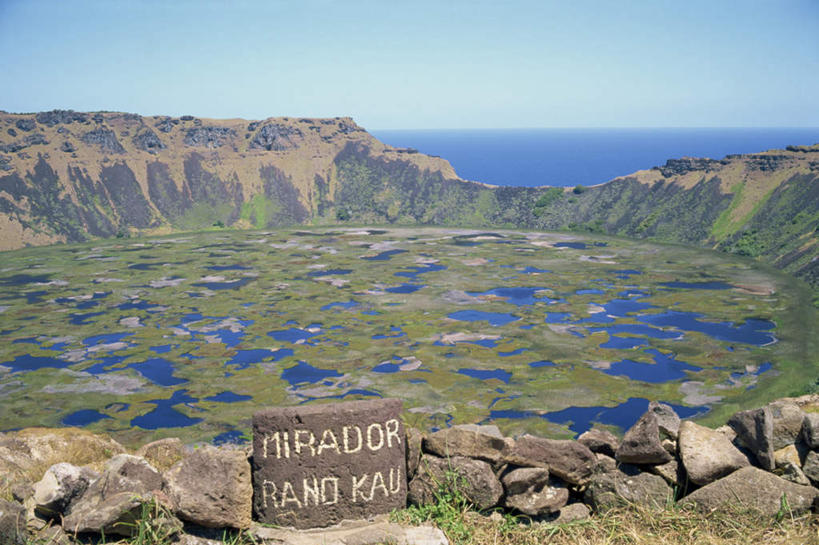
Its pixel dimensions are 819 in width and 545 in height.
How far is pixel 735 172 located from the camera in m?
135

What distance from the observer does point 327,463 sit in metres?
11.5

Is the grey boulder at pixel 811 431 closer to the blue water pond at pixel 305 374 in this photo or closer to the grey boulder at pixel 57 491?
the grey boulder at pixel 57 491

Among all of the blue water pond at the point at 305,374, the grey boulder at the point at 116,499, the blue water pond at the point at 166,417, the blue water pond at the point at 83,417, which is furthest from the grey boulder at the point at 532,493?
the blue water pond at the point at 305,374

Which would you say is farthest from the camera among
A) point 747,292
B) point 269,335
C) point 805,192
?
point 805,192

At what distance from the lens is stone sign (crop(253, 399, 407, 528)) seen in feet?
37.4

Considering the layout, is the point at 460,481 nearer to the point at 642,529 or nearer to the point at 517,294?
the point at 642,529

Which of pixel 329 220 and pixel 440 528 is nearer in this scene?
pixel 440 528

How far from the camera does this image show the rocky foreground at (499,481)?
10.3m

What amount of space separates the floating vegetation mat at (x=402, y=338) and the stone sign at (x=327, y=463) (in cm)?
2954

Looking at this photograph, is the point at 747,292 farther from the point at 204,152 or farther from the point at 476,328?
the point at 204,152

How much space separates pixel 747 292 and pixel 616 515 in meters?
78.5

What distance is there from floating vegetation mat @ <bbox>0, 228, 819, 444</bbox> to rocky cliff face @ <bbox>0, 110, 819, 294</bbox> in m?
24.6

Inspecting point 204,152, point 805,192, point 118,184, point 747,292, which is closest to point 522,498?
point 747,292

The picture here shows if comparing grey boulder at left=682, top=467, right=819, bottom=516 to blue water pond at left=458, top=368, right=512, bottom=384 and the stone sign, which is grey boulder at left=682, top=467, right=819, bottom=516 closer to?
the stone sign
